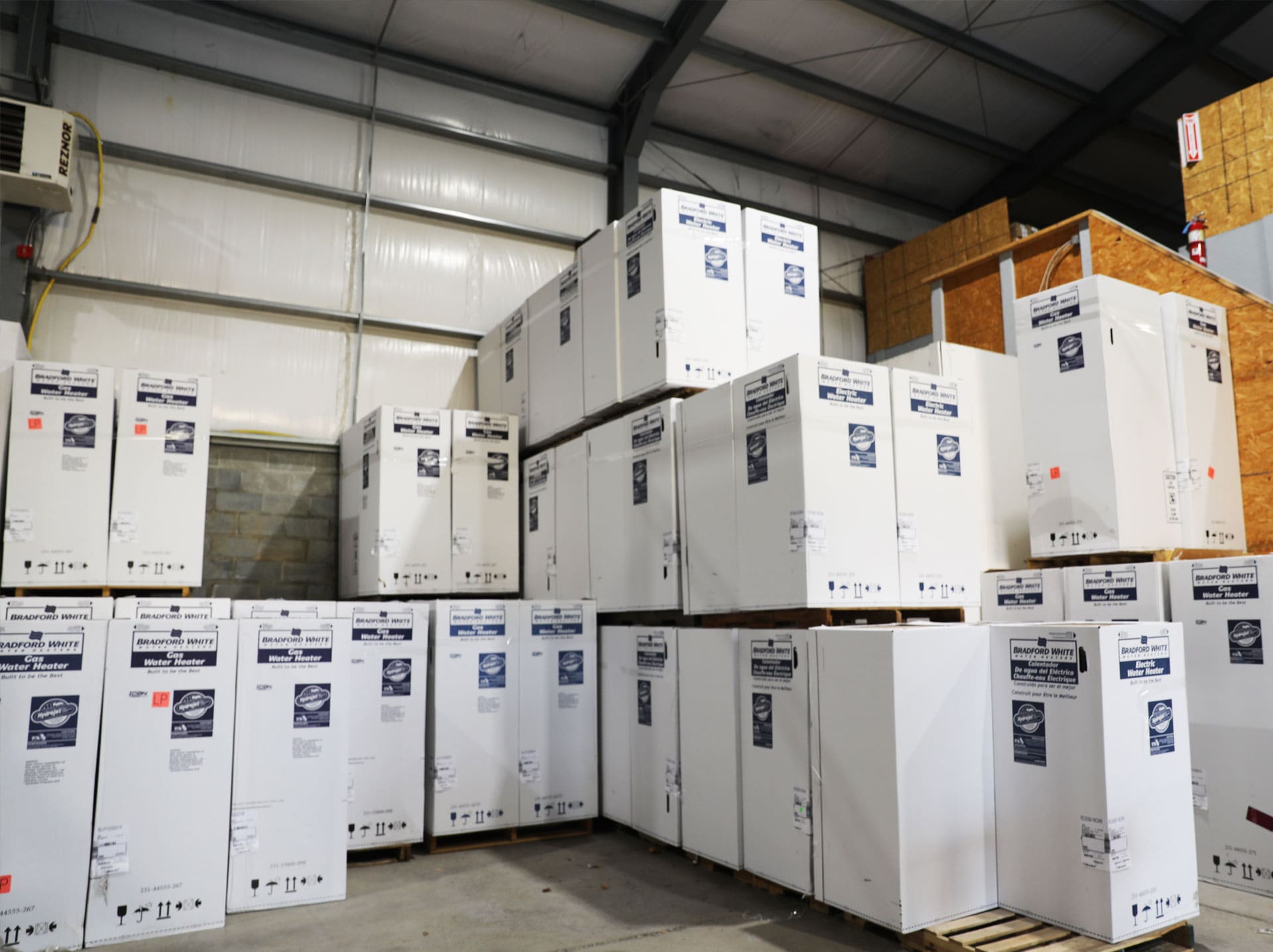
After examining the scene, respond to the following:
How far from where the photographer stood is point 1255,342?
5277mm

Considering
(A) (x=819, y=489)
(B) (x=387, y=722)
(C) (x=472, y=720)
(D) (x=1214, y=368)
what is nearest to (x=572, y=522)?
(C) (x=472, y=720)

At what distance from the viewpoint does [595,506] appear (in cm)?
559

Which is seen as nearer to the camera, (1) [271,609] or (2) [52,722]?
(2) [52,722]

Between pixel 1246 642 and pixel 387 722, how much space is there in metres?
4.22

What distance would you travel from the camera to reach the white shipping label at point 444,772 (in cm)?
504

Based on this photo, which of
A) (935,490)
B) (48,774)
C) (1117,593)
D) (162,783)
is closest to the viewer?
(48,774)

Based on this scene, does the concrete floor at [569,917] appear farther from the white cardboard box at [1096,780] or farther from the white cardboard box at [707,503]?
the white cardboard box at [707,503]

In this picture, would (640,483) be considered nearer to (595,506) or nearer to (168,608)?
(595,506)

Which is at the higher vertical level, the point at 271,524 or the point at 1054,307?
the point at 1054,307

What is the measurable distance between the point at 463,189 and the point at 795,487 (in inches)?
208

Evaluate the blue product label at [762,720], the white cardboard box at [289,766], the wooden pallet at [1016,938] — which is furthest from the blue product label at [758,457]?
the white cardboard box at [289,766]

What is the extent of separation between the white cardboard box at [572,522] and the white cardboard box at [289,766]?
1830 mm

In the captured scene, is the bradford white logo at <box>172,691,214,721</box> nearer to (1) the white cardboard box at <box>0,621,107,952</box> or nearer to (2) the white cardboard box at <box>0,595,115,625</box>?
(1) the white cardboard box at <box>0,621,107,952</box>

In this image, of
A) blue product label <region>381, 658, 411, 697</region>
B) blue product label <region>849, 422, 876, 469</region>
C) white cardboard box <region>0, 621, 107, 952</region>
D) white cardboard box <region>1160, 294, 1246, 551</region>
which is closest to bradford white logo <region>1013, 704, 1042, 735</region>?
blue product label <region>849, 422, 876, 469</region>
